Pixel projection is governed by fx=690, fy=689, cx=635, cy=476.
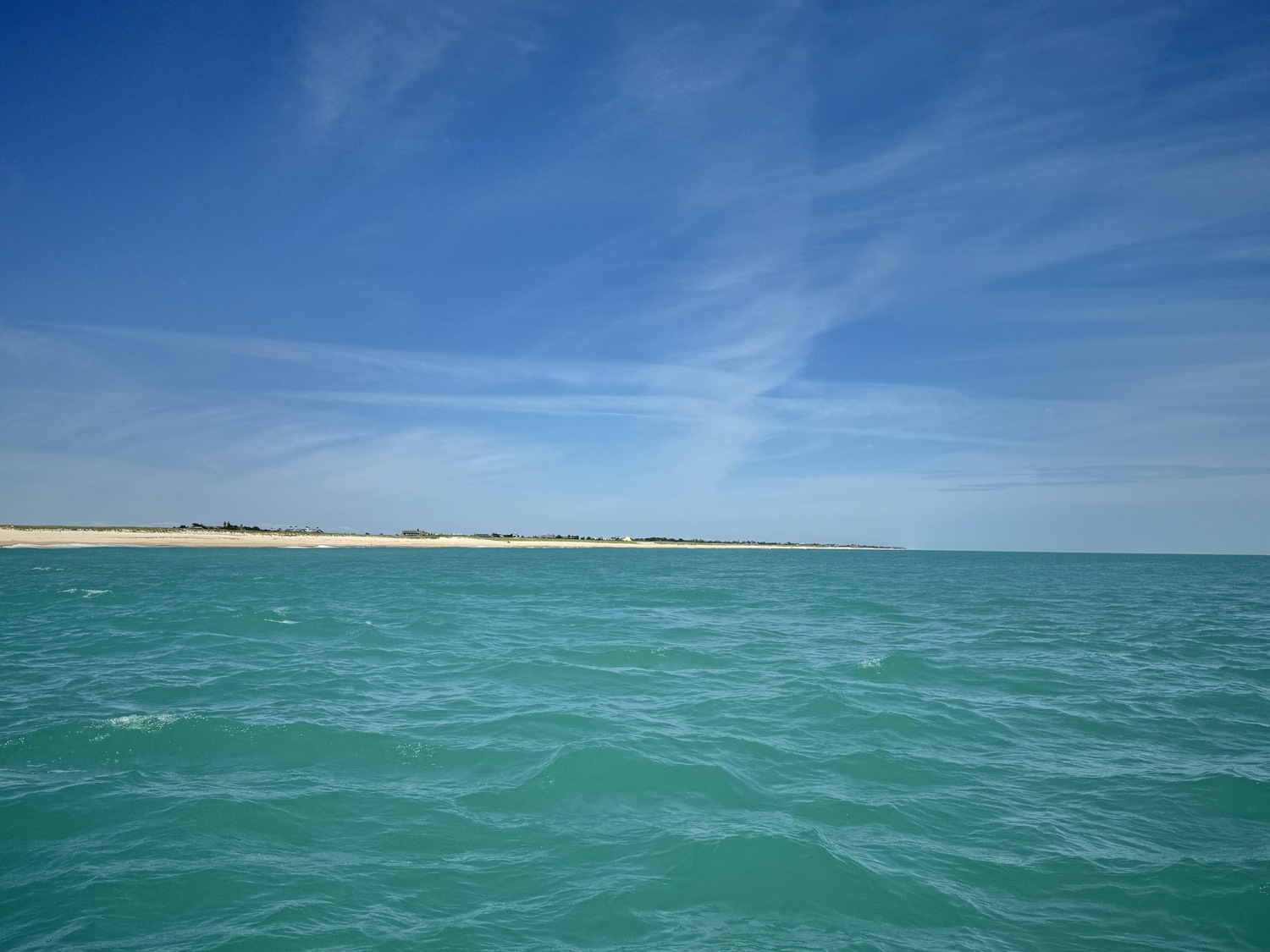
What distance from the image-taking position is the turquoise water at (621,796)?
834 cm

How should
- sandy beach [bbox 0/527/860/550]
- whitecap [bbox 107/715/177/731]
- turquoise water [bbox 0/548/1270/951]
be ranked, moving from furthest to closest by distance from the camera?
sandy beach [bbox 0/527/860/550] < whitecap [bbox 107/715/177/731] < turquoise water [bbox 0/548/1270/951]

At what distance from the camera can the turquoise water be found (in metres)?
8.34

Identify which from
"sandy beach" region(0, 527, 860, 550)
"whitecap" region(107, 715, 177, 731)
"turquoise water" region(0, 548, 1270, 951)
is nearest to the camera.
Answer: "turquoise water" region(0, 548, 1270, 951)

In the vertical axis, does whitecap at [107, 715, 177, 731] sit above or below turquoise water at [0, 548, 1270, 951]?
above

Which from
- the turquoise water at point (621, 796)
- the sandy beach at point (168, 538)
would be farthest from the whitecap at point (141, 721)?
the sandy beach at point (168, 538)

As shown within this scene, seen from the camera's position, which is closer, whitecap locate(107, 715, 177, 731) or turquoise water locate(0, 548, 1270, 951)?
turquoise water locate(0, 548, 1270, 951)

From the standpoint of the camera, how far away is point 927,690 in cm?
2070

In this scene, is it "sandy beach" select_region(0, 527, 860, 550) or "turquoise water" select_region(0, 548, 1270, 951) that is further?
"sandy beach" select_region(0, 527, 860, 550)

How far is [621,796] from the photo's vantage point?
12102mm

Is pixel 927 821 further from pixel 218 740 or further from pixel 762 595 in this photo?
pixel 762 595

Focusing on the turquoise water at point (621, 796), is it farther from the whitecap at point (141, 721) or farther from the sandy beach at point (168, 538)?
the sandy beach at point (168, 538)

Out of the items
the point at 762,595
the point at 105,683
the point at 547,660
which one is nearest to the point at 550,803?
the point at 547,660

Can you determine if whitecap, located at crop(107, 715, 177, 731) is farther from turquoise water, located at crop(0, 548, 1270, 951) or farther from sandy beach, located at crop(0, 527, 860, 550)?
sandy beach, located at crop(0, 527, 860, 550)

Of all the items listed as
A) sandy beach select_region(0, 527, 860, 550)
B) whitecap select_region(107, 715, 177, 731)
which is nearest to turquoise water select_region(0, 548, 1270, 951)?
whitecap select_region(107, 715, 177, 731)
